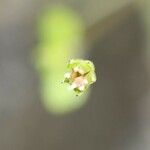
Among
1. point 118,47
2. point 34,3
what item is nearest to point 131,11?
point 118,47

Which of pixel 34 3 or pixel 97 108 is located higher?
pixel 34 3

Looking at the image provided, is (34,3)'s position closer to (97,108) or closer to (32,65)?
(32,65)

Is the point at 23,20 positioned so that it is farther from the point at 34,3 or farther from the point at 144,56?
the point at 144,56
